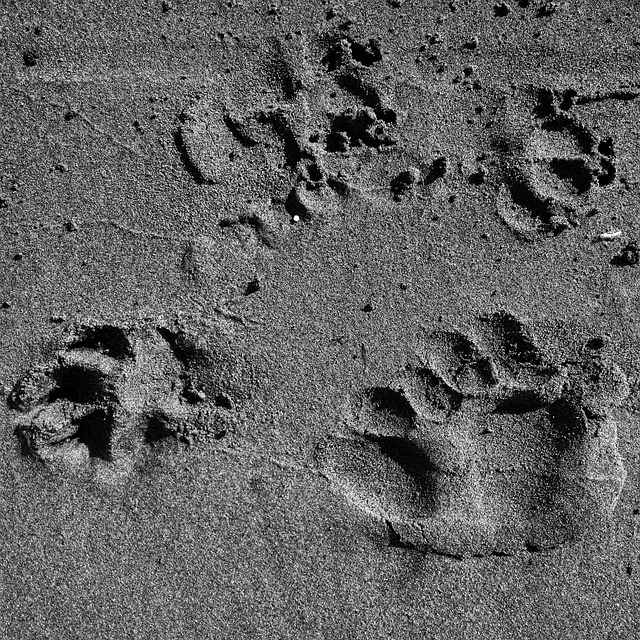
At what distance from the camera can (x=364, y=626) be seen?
183cm

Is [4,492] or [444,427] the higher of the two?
[444,427]

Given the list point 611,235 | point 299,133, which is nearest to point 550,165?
point 611,235

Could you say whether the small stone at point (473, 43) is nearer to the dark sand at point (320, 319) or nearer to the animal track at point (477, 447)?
the dark sand at point (320, 319)

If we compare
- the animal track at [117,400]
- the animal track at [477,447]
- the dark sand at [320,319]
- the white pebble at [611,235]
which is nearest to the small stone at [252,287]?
the dark sand at [320,319]

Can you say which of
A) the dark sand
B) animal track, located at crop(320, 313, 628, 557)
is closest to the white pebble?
the dark sand

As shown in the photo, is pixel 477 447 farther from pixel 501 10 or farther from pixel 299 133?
pixel 501 10

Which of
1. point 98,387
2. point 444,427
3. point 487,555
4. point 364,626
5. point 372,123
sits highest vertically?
point 372,123

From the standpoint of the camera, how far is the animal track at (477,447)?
1843 mm

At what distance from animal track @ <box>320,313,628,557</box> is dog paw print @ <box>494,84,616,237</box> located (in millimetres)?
380

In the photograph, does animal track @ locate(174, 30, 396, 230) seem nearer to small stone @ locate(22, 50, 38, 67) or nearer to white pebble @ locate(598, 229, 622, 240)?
small stone @ locate(22, 50, 38, 67)

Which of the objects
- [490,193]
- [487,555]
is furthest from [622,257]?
[487,555]

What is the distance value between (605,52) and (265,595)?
2223 mm

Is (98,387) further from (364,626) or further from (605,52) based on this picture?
(605,52)

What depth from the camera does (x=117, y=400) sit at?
1.81m
